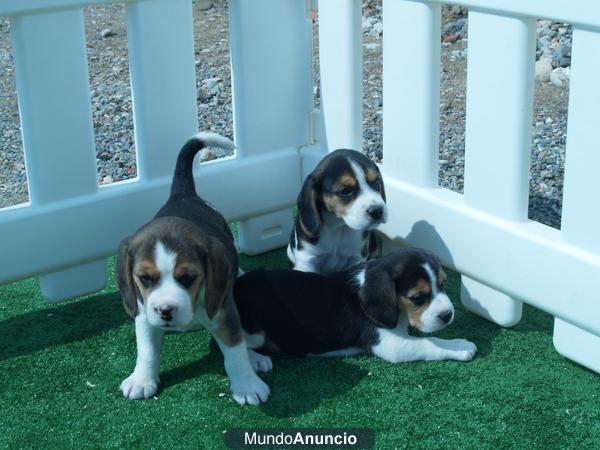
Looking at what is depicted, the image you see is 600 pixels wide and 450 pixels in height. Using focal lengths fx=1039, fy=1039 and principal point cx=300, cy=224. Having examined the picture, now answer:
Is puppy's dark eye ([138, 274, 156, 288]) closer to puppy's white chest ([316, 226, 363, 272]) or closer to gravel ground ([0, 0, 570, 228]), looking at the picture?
puppy's white chest ([316, 226, 363, 272])

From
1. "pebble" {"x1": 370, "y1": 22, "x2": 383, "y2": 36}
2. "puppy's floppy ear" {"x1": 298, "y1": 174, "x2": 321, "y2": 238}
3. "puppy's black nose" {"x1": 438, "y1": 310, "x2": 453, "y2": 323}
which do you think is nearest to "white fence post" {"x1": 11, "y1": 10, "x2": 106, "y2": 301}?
"puppy's floppy ear" {"x1": 298, "y1": 174, "x2": 321, "y2": 238}

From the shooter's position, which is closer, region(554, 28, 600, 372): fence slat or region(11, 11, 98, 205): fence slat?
region(554, 28, 600, 372): fence slat

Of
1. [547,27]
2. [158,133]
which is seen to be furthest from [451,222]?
[547,27]

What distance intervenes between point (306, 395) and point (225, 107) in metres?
4.28

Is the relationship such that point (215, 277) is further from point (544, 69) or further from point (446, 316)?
point (544, 69)

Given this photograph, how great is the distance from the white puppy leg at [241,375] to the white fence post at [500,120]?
1.16 meters

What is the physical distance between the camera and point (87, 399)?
413cm

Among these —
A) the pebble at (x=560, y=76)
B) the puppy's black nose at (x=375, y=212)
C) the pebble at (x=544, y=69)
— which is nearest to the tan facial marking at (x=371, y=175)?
the puppy's black nose at (x=375, y=212)

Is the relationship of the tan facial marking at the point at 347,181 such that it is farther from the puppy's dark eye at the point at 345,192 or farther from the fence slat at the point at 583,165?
the fence slat at the point at 583,165

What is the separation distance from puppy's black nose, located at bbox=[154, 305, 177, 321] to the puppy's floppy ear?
3.81 ft

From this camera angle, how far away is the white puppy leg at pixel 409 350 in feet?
14.1

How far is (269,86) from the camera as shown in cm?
532

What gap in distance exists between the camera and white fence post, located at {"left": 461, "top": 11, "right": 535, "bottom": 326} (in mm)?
4148

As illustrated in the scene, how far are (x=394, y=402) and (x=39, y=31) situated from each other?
7.20 ft
